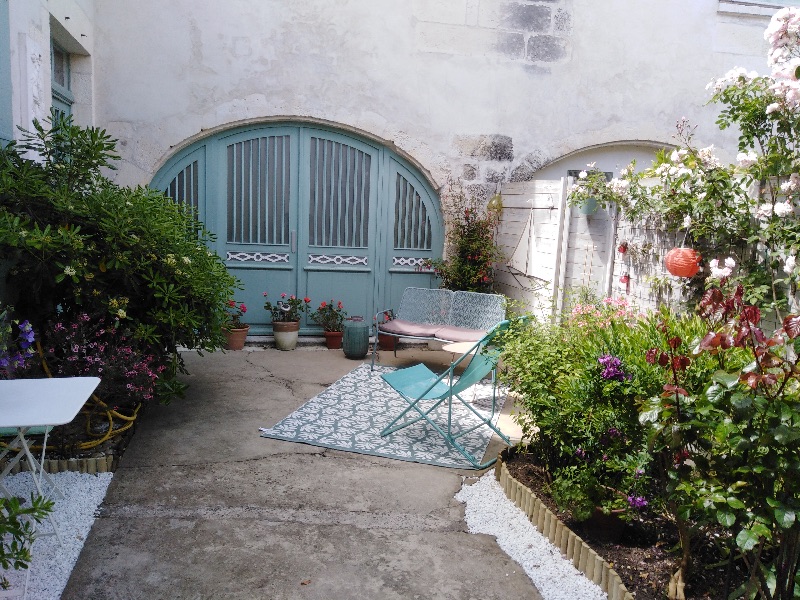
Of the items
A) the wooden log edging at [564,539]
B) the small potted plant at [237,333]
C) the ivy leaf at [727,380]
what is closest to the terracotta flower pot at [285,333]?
the small potted plant at [237,333]

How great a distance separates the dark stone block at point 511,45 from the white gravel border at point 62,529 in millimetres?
6353

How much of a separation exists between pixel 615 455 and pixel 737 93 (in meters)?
3.04

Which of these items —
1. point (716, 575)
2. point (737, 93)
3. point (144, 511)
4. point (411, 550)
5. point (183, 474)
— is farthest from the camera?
point (737, 93)

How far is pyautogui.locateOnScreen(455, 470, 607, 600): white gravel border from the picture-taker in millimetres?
2863

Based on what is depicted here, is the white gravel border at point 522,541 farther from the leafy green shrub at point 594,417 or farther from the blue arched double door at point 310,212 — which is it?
the blue arched double door at point 310,212

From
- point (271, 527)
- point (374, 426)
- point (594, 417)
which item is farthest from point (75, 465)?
point (594, 417)

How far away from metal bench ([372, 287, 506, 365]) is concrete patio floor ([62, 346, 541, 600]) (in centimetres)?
202

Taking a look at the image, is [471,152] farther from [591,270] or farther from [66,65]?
[66,65]

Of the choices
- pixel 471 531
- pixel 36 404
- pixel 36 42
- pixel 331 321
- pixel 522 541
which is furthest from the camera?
pixel 331 321

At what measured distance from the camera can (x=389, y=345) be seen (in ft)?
25.4

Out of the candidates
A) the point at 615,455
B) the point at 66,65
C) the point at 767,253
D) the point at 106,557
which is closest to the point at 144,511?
the point at 106,557

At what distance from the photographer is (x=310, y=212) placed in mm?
7781

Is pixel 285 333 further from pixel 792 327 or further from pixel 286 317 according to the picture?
pixel 792 327

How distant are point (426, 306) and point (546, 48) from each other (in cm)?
347
